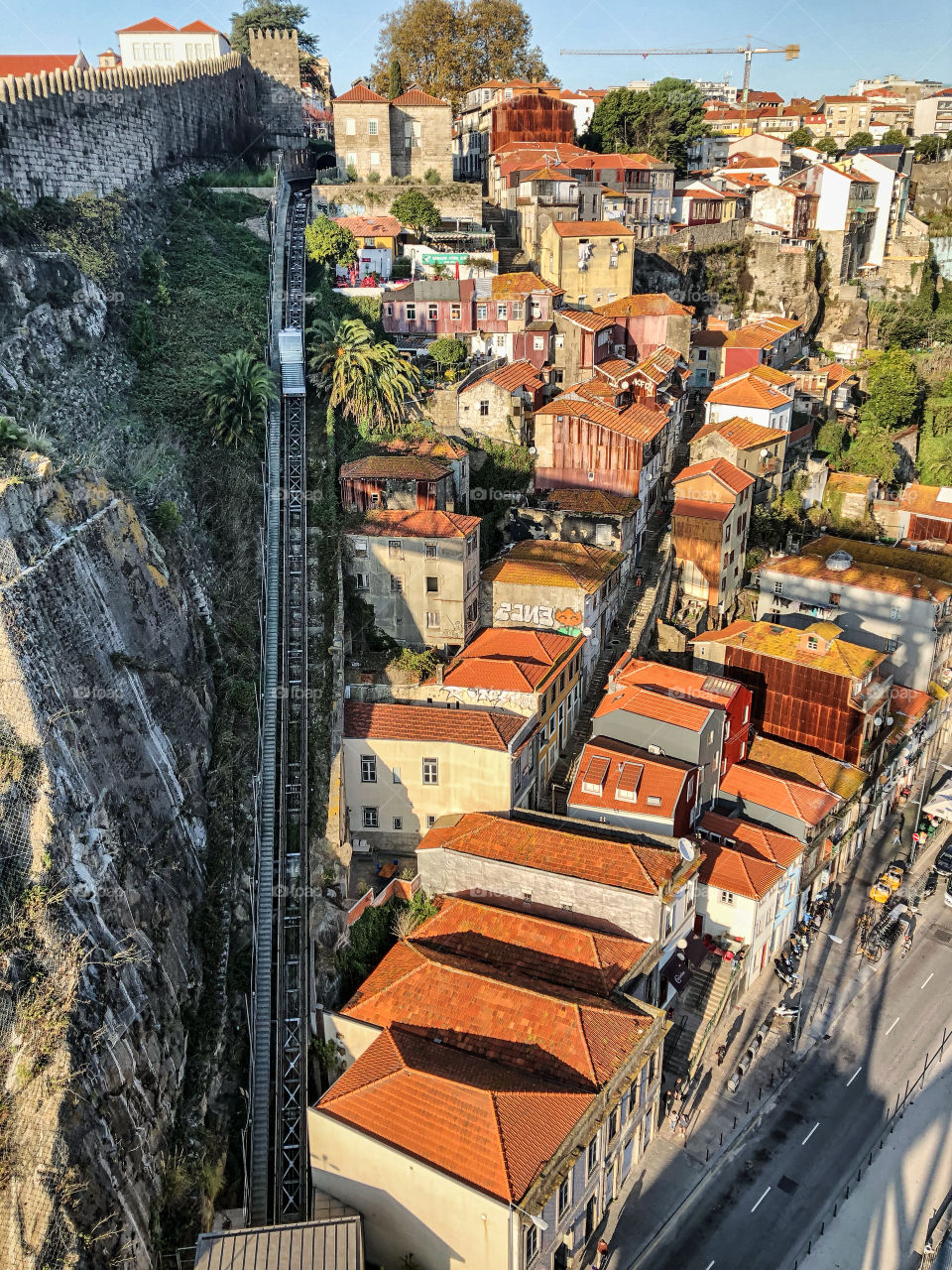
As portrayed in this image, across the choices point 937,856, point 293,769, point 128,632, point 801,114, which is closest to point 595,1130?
point 293,769

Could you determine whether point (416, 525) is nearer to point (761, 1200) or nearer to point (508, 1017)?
point (508, 1017)

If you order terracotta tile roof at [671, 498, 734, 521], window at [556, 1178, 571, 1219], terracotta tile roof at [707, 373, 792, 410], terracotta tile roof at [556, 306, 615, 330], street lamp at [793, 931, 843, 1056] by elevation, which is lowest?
street lamp at [793, 931, 843, 1056]

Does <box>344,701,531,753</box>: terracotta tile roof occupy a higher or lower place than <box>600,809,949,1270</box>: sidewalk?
higher

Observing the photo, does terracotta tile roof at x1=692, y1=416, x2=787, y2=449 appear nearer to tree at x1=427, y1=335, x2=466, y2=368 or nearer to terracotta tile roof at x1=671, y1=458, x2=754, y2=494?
terracotta tile roof at x1=671, y1=458, x2=754, y2=494

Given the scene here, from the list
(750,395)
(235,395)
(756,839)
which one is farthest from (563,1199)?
(750,395)

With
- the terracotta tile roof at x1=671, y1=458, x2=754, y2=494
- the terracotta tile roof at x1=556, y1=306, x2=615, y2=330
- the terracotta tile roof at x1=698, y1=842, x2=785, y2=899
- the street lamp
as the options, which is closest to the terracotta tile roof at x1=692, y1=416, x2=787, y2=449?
the terracotta tile roof at x1=671, y1=458, x2=754, y2=494

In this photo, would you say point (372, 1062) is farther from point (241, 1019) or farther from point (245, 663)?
point (245, 663)
